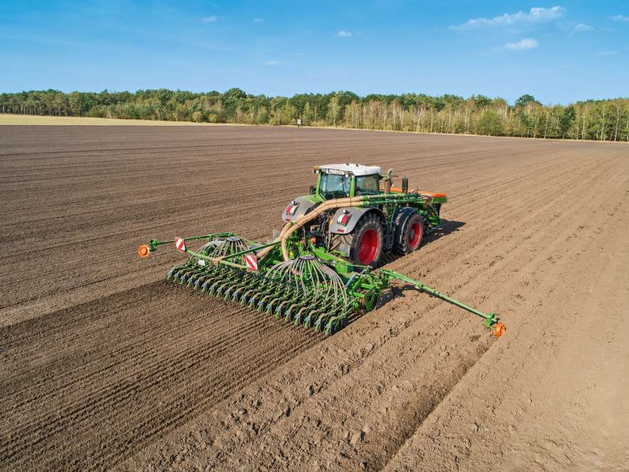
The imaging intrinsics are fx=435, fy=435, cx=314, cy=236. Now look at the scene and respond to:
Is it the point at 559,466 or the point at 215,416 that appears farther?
the point at 215,416

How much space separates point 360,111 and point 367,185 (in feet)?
292

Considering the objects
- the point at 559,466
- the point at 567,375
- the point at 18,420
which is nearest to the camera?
the point at 559,466

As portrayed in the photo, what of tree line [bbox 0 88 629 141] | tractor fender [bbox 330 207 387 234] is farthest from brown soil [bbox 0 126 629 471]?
tree line [bbox 0 88 629 141]

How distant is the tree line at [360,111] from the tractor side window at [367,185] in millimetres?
73152

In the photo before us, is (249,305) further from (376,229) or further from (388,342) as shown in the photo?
(376,229)

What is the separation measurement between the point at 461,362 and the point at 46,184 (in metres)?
16.4

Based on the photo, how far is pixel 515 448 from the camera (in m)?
4.00

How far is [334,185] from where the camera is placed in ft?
27.7

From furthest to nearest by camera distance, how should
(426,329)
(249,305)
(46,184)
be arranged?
(46,184)
(249,305)
(426,329)

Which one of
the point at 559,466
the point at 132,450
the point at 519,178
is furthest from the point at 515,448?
the point at 519,178

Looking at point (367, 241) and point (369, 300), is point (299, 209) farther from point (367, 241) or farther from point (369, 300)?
point (369, 300)

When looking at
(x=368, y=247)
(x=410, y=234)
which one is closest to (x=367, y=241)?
(x=368, y=247)

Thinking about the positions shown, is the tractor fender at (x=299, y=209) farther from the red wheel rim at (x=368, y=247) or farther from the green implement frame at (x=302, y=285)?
the red wheel rim at (x=368, y=247)

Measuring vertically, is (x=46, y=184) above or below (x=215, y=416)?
above
